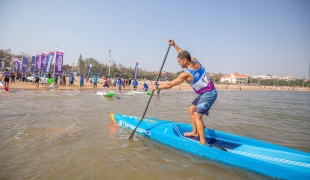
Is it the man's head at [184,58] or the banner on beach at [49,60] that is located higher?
the banner on beach at [49,60]

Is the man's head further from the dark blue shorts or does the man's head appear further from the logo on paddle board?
the logo on paddle board

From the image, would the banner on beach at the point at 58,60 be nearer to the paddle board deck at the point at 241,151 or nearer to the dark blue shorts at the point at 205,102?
the paddle board deck at the point at 241,151

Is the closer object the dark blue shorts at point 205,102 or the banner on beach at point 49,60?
the dark blue shorts at point 205,102

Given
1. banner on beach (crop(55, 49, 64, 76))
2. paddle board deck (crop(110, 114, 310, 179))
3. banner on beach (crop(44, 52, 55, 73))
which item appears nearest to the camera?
paddle board deck (crop(110, 114, 310, 179))

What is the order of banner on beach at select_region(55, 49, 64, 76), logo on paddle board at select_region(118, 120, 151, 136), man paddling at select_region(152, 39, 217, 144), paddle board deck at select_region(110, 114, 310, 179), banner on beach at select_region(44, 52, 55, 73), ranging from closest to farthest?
paddle board deck at select_region(110, 114, 310, 179)
man paddling at select_region(152, 39, 217, 144)
logo on paddle board at select_region(118, 120, 151, 136)
banner on beach at select_region(55, 49, 64, 76)
banner on beach at select_region(44, 52, 55, 73)

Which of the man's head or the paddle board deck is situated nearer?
the paddle board deck

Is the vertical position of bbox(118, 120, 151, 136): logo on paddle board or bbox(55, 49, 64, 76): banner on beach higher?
bbox(55, 49, 64, 76): banner on beach

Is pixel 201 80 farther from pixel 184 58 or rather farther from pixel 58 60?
pixel 58 60

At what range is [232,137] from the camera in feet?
14.3

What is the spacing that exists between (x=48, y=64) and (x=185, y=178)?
81.7ft

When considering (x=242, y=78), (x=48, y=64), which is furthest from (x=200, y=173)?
(x=242, y=78)

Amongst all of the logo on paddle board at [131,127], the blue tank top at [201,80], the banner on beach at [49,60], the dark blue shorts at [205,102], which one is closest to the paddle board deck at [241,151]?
the logo on paddle board at [131,127]

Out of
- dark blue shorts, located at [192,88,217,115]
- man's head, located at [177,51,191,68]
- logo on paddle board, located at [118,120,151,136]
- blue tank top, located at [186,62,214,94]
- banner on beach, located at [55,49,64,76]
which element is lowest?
logo on paddle board, located at [118,120,151,136]

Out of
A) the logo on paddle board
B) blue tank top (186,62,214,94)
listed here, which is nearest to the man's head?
blue tank top (186,62,214,94)
